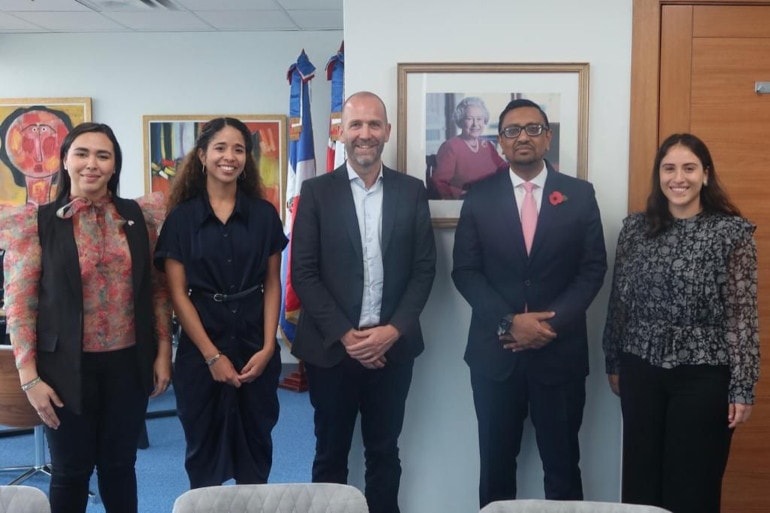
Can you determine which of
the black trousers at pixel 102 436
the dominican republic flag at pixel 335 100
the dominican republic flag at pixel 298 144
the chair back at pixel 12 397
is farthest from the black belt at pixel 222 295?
the dominican republic flag at pixel 298 144

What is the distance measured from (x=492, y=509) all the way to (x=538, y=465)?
1.50m

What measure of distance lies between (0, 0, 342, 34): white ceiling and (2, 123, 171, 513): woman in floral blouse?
295cm

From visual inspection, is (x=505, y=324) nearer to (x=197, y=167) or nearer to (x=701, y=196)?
(x=701, y=196)

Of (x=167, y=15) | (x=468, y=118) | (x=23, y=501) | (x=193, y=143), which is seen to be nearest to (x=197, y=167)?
(x=468, y=118)

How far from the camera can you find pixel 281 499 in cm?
141

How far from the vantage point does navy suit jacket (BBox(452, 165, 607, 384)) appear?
2.35 m

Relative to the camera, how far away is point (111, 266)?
2.10 metres

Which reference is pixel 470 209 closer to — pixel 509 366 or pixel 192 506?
pixel 509 366

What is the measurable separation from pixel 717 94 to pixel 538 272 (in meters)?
1.03

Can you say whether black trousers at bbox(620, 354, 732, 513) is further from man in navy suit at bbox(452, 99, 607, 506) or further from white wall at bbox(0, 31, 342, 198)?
white wall at bbox(0, 31, 342, 198)

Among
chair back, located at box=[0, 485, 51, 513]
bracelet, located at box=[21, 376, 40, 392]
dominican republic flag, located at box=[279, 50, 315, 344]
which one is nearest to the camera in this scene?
chair back, located at box=[0, 485, 51, 513]

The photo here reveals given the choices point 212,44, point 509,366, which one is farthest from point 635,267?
point 212,44

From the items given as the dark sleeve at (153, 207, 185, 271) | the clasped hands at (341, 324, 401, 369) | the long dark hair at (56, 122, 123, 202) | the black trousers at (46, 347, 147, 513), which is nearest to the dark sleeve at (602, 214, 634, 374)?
the clasped hands at (341, 324, 401, 369)

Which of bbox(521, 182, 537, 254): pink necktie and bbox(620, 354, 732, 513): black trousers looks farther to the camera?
bbox(521, 182, 537, 254): pink necktie
